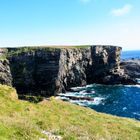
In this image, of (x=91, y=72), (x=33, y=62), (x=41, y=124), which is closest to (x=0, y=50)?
(x=33, y=62)

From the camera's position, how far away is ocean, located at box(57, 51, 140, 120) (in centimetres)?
9749

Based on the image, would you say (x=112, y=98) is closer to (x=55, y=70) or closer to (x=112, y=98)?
(x=112, y=98)

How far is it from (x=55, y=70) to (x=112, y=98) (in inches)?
1185

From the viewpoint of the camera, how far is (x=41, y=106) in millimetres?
39812

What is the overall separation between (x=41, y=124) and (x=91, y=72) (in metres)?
139

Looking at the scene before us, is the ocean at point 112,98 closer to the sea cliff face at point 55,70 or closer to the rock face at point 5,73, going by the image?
the sea cliff face at point 55,70

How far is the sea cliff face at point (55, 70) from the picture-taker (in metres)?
134

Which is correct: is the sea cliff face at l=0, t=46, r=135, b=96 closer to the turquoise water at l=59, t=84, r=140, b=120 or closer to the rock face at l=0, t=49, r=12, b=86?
the rock face at l=0, t=49, r=12, b=86

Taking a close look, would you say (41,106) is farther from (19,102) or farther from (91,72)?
(91,72)

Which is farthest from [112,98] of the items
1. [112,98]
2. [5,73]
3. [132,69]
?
[132,69]

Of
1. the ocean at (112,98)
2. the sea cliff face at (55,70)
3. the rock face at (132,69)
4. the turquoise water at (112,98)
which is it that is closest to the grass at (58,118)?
the ocean at (112,98)

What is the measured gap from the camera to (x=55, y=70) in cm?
13738

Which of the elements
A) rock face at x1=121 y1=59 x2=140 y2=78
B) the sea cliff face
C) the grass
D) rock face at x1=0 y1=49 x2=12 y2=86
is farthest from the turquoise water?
the grass

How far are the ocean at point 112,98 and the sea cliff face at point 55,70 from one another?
7413 millimetres
